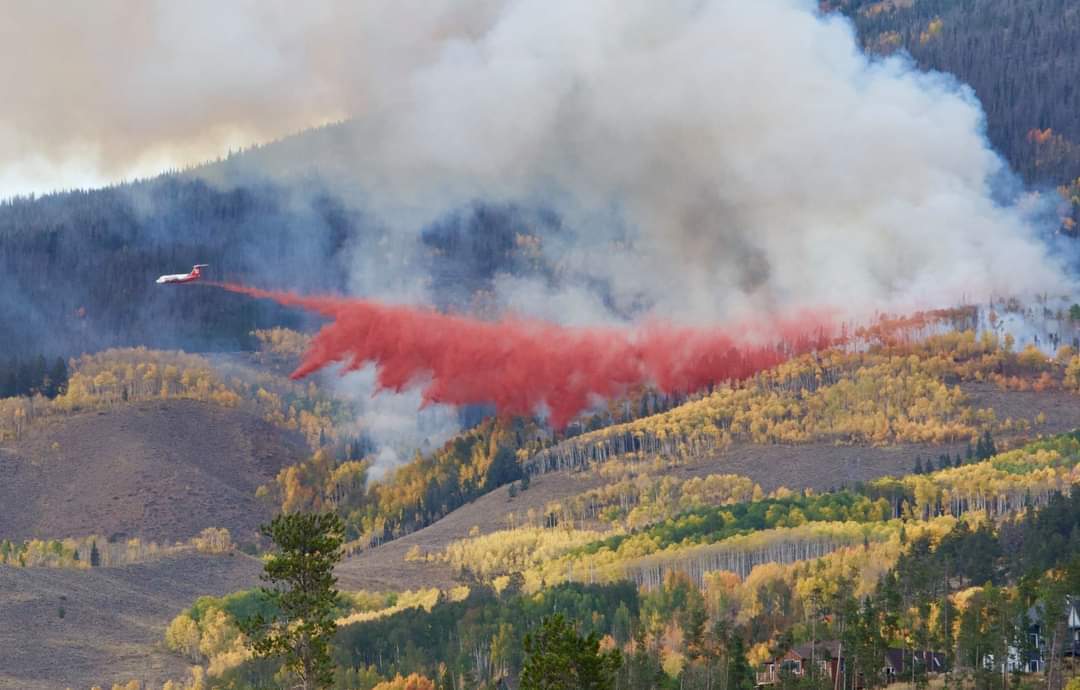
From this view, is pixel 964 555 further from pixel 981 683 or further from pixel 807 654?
pixel 981 683

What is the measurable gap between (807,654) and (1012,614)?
13590mm

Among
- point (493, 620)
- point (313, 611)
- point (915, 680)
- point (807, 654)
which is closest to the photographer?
point (313, 611)

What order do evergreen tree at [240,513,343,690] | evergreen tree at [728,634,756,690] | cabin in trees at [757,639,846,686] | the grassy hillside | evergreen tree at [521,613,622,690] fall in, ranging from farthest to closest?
the grassy hillside, cabin in trees at [757,639,846,686], evergreen tree at [728,634,756,690], evergreen tree at [240,513,343,690], evergreen tree at [521,613,622,690]

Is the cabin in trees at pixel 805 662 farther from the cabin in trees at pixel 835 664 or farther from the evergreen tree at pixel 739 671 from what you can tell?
the evergreen tree at pixel 739 671

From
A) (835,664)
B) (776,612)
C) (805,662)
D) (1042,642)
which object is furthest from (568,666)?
(776,612)

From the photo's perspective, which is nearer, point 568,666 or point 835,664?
point 568,666

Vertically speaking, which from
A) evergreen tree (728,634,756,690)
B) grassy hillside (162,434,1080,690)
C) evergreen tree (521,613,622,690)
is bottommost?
evergreen tree (521,613,622,690)

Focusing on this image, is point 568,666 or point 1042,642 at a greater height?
point 1042,642

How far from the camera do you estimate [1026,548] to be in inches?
6791

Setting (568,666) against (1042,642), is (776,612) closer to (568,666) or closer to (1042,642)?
(1042,642)

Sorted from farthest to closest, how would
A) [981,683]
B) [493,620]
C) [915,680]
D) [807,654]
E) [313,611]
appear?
[493,620] → [807,654] → [915,680] → [981,683] → [313,611]

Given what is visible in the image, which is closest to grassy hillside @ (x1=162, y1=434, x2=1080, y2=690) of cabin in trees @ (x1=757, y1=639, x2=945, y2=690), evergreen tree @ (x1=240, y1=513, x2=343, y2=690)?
cabin in trees @ (x1=757, y1=639, x2=945, y2=690)

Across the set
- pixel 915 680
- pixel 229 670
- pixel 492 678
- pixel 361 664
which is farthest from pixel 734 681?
pixel 229 670

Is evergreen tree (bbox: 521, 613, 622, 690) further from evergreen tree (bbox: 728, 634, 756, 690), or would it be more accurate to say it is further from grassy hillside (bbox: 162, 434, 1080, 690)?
evergreen tree (bbox: 728, 634, 756, 690)
